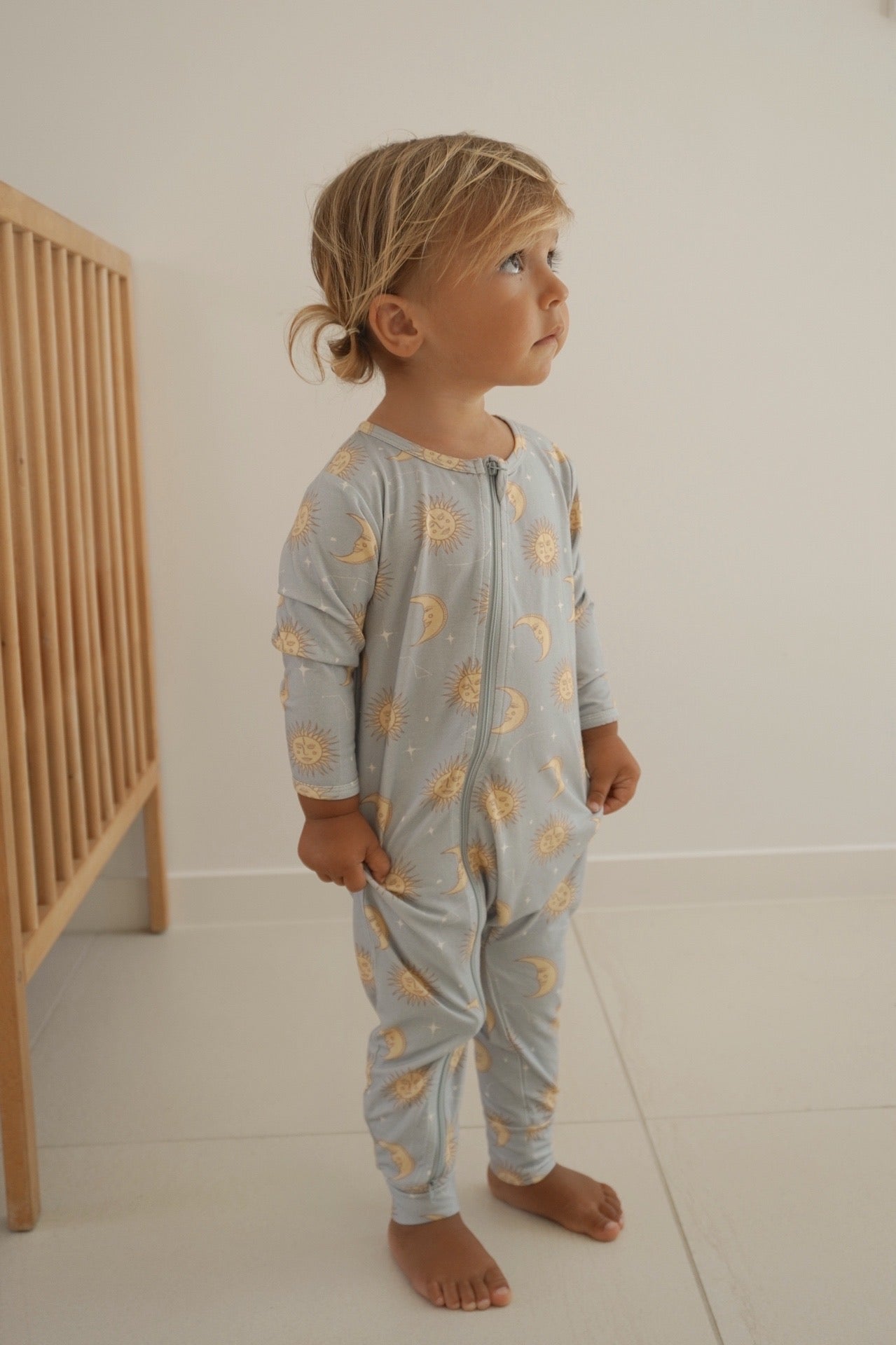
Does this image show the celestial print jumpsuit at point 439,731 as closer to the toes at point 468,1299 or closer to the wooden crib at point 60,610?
the toes at point 468,1299

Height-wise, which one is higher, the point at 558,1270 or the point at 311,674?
the point at 311,674

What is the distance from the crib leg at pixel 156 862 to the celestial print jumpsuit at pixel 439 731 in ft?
2.54

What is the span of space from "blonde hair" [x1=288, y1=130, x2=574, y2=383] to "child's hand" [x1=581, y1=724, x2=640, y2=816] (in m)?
0.45

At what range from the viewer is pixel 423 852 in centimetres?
101

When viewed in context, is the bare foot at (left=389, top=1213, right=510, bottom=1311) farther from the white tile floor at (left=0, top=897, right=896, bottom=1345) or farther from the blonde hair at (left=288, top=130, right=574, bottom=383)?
the blonde hair at (left=288, top=130, right=574, bottom=383)

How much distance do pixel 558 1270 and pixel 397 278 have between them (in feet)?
2.92

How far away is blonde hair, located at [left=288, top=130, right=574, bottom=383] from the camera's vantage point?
0.94m

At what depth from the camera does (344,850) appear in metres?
1.00

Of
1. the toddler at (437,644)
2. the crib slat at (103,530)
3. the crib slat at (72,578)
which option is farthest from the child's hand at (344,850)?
the crib slat at (103,530)

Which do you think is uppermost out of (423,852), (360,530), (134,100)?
(134,100)

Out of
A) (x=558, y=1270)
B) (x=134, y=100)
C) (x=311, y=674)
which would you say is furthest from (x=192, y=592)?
(x=558, y=1270)

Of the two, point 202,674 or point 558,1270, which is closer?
point 558,1270

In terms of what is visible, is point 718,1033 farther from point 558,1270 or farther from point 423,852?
point 423,852

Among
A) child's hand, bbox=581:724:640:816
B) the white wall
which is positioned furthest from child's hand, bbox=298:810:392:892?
the white wall
